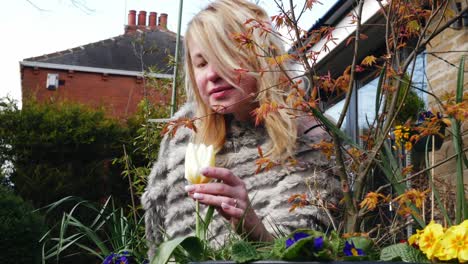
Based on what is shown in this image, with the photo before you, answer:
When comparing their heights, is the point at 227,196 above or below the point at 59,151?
above

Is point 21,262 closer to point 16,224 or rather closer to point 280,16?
point 16,224

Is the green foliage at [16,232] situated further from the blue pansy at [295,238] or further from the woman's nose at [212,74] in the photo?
the blue pansy at [295,238]

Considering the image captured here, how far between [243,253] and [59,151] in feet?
31.6

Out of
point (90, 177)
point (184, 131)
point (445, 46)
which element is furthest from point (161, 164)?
point (90, 177)

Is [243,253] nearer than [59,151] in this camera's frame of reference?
Yes

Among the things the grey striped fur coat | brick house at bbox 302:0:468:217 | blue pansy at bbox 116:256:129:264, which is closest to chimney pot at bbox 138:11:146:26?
brick house at bbox 302:0:468:217

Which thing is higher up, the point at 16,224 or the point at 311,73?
the point at 311,73

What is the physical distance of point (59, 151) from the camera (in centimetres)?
1026

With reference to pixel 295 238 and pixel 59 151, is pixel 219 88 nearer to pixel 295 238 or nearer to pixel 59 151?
pixel 295 238

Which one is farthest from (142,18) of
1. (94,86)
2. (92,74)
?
(94,86)

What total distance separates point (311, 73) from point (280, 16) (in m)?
0.32

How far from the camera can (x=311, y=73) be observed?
1.57 m

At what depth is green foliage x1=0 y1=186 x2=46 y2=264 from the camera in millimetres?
5961

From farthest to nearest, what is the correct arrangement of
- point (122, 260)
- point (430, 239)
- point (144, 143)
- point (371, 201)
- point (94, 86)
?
point (94, 86) → point (144, 143) → point (122, 260) → point (371, 201) → point (430, 239)
